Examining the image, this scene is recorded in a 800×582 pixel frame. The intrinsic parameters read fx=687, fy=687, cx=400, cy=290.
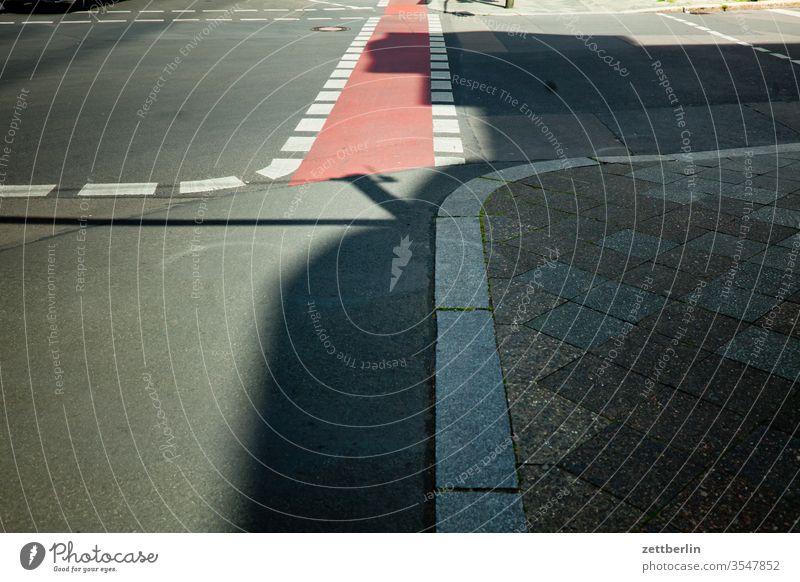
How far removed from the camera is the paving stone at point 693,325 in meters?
4.09

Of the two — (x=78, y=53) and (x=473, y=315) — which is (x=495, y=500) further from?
(x=78, y=53)

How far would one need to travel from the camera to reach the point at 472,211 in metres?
6.17

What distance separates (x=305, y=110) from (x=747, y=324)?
764cm

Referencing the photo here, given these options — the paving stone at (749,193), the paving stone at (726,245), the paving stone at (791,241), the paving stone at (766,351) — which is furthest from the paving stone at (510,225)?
the paving stone at (766,351)

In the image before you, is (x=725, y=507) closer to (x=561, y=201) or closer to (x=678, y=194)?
(x=561, y=201)

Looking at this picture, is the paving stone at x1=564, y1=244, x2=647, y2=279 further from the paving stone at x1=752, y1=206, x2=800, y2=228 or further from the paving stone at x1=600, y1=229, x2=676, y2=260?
the paving stone at x1=752, y1=206, x2=800, y2=228

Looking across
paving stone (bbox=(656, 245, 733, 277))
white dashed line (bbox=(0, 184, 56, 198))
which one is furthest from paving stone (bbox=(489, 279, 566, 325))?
white dashed line (bbox=(0, 184, 56, 198))

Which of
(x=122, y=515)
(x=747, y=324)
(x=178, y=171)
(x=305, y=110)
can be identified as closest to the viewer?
(x=122, y=515)

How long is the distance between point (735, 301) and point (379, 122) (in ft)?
20.6

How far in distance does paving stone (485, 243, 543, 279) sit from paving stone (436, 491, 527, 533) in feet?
7.33

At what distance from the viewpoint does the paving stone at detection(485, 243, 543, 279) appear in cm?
498

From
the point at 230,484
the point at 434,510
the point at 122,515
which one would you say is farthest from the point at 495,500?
the point at 122,515

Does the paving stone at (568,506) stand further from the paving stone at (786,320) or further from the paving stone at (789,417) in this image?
the paving stone at (786,320)

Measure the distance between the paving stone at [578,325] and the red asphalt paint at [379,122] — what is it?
3670mm
